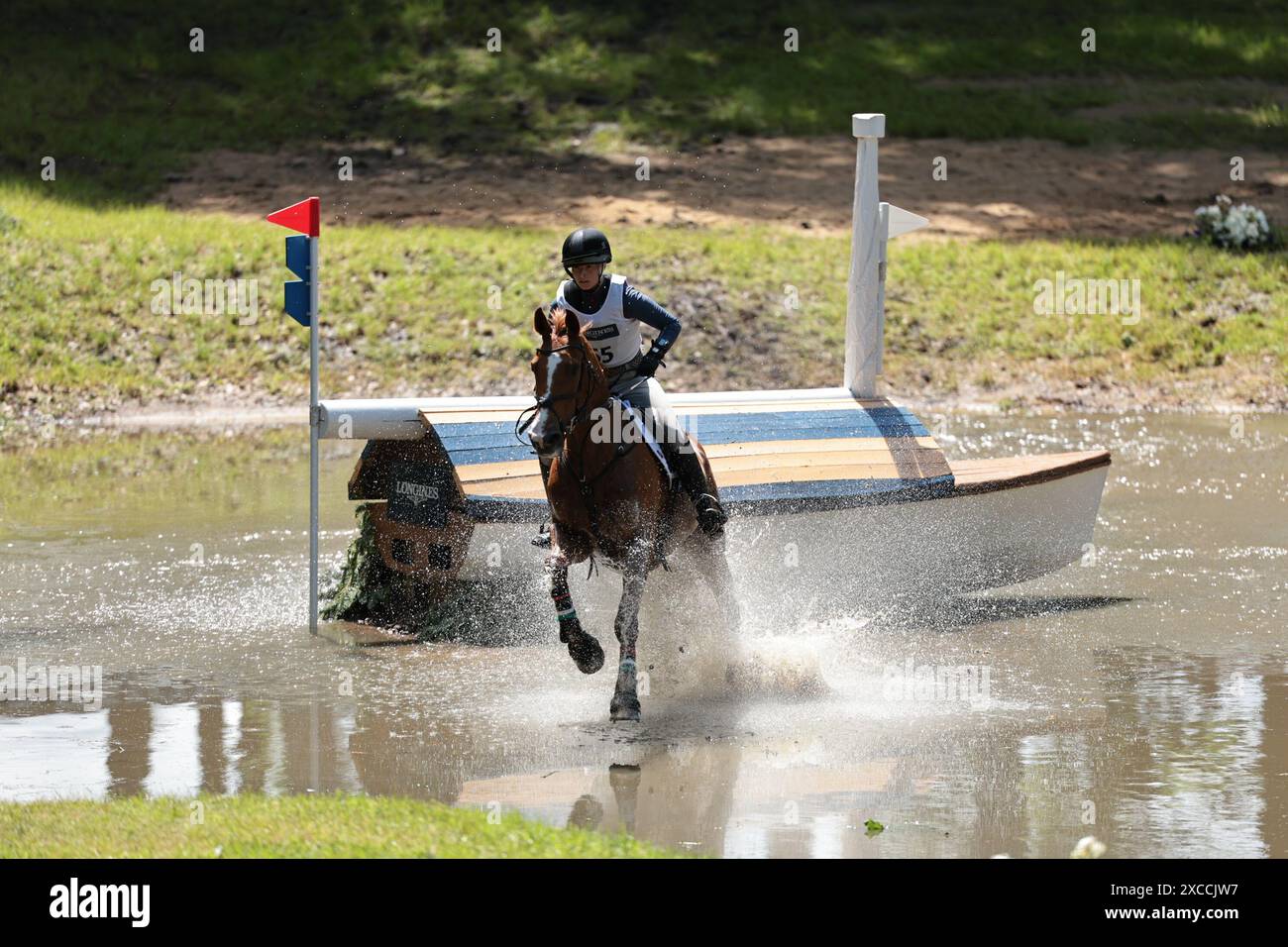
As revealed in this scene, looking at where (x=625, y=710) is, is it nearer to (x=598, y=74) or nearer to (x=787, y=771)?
(x=787, y=771)

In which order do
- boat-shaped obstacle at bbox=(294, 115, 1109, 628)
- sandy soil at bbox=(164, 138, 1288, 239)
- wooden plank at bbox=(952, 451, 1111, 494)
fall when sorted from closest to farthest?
boat-shaped obstacle at bbox=(294, 115, 1109, 628), wooden plank at bbox=(952, 451, 1111, 494), sandy soil at bbox=(164, 138, 1288, 239)

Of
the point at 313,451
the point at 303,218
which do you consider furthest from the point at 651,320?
the point at 303,218

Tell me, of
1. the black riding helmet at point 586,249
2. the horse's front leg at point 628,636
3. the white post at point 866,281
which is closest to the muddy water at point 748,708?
the horse's front leg at point 628,636

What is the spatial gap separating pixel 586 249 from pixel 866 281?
3.97 meters

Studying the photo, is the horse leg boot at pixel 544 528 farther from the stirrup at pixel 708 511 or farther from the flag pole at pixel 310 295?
the flag pole at pixel 310 295

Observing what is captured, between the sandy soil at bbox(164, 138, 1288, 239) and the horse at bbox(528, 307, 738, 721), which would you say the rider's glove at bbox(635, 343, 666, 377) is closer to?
the horse at bbox(528, 307, 738, 721)

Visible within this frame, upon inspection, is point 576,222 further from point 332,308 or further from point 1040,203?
point 1040,203

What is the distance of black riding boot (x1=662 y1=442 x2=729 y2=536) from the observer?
9797mm

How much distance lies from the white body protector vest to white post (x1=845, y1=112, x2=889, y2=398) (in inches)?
132

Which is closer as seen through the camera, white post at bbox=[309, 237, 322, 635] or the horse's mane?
the horse's mane

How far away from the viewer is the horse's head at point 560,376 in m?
8.71

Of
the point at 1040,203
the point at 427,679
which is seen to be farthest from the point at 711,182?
the point at 427,679

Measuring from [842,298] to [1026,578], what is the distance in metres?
10.4

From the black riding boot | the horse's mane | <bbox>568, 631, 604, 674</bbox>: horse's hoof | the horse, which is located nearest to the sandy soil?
the black riding boot
